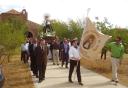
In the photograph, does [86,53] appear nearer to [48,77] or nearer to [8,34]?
[48,77]

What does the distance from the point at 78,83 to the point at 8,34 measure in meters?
14.6

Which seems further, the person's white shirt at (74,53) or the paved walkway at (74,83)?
the person's white shirt at (74,53)

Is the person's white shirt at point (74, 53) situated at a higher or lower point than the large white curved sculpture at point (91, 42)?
lower

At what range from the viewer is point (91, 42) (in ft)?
64.9

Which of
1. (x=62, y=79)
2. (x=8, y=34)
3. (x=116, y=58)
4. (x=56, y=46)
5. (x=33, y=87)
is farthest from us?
(x=8, y=34)

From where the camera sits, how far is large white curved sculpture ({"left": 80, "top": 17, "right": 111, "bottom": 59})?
1948 cm

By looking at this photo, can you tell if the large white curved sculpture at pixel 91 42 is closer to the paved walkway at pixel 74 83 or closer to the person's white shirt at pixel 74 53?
the person's white shirt at pixel 74 53

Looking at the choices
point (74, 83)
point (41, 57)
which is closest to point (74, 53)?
point (74, 83)

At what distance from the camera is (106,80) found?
20.5m

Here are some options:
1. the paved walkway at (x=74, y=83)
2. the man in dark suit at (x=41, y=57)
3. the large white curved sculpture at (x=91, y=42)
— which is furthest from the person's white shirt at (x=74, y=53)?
the man in dark suit at (x=41, y=57)

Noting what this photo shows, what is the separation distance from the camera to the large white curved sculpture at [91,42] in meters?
19.5

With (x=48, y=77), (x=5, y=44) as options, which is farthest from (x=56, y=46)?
(x=48, y=77)

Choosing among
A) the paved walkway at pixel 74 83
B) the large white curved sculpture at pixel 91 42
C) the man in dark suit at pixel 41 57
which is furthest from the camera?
the man in dark suit at pixel 41 57

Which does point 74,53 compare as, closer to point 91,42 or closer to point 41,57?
point 91,42
